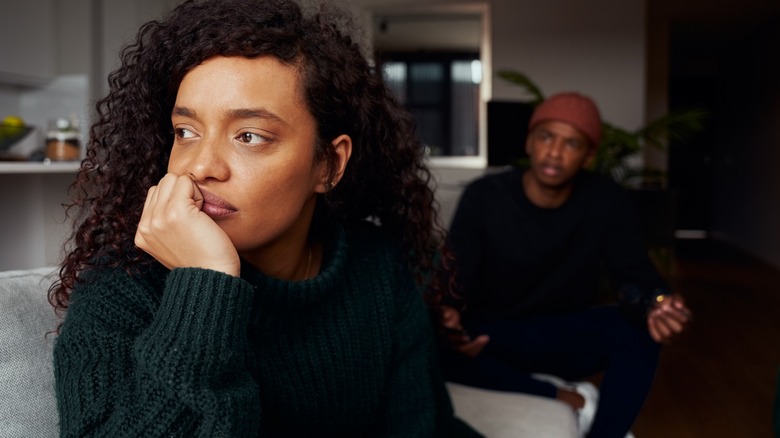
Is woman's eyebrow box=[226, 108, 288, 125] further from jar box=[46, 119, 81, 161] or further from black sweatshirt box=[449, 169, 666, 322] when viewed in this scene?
jar box=[46, 119, 81, 161]

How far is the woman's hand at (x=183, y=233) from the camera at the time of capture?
0.86m

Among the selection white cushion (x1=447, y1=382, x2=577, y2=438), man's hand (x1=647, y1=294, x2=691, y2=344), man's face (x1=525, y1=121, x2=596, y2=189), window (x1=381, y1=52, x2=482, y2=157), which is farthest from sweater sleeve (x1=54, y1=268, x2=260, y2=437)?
window (x1=381, y1=52, x2=482, y2=157)

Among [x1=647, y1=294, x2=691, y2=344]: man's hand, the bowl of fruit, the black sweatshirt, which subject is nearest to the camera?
[x1=647, y1=294, x2=691, y2=344]: man's hand

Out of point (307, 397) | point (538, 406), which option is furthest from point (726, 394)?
point (307, 397)

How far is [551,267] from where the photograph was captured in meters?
2.54

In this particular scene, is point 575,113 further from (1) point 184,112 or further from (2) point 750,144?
(2) point 750,144

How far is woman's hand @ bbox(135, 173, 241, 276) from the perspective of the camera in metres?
0.86

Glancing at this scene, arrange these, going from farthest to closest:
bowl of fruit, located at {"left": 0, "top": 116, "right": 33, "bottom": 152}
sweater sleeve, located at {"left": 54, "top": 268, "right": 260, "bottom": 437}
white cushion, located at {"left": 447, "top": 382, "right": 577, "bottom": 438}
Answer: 1. bowl of fruit, located at {"left": 0, "top": 116, "right": 33, "bottom": 152}
2. white cushion, located at {"left": 447, "top": 382, "right": 577, "bottom": 438}
3. sweater sleeve, located at {"left": 54, "top": 268, "right": 260, "bottom": 437}

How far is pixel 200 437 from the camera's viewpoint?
2.70 feet

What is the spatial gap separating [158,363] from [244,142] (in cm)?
30

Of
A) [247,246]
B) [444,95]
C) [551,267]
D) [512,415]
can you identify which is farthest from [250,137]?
[444,95]

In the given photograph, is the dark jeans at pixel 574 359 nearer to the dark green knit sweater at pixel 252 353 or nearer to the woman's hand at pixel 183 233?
the dark green knit sweater at pixel 252 353

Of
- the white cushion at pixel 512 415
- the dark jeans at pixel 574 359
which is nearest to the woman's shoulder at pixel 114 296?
the white cushion at pixel 512 415

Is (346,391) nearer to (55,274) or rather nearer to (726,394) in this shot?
(55,274)
